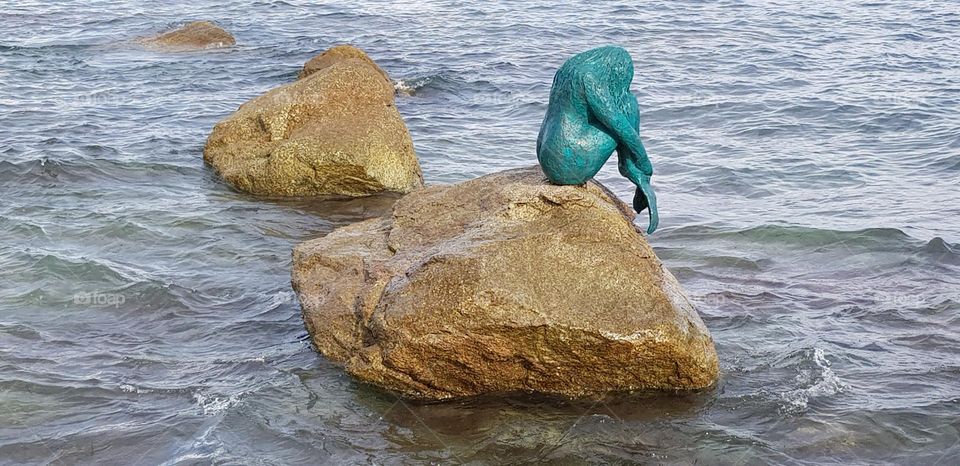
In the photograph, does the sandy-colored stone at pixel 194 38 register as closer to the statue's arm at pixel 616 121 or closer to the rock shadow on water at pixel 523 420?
the statue's arm at pixel 616 121

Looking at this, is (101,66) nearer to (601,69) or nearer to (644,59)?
(644,59)

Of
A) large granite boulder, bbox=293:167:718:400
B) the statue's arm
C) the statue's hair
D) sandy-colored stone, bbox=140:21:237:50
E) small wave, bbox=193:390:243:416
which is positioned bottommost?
sandy-colored stone, bbox=140:21:237:50

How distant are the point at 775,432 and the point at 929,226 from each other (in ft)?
14.9

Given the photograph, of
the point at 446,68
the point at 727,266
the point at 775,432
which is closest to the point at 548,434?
the point at 775,432

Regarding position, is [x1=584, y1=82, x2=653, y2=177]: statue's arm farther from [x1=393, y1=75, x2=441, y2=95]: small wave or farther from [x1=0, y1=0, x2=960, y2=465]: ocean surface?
[x1=393, y1=75, x2=441, y2=95]: small wave

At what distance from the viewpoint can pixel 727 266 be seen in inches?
355

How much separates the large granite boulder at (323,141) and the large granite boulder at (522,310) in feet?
11.5

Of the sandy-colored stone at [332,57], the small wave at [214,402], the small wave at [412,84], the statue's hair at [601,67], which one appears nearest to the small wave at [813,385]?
the statue's hair at [601,67]

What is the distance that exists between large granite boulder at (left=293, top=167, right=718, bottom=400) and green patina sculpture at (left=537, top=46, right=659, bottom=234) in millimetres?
181

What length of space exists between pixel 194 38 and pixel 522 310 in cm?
1463

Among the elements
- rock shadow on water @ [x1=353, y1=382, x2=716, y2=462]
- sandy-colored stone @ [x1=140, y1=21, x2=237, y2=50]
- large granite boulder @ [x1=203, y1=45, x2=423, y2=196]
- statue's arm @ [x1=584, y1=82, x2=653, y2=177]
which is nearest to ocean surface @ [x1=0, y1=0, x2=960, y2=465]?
rock shadow on water @ [x1=353, y1=382, x2=716, y2=462]

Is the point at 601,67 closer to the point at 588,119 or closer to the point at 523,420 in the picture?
the point at 588,119

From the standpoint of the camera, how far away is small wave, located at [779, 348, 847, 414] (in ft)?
21.1

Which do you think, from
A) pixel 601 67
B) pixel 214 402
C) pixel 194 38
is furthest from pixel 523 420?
pixel 194 38
